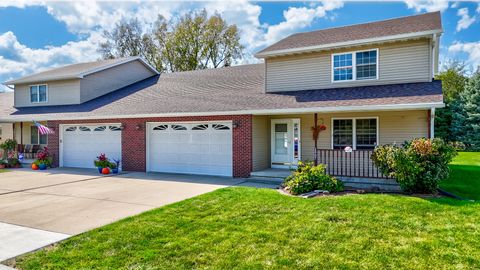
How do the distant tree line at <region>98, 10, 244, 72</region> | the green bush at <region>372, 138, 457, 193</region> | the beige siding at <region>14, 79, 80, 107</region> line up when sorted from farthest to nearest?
1. the distant tree line at <region>98, 10, 244, 72</region>
2. the beige siding at <region>14, 79, 80, 107</region>
3. the green bush at <region>372, 138, 457, 193</region>

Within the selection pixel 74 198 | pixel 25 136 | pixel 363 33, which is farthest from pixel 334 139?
pixel 25 136

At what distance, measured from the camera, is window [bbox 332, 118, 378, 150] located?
12.4 metres

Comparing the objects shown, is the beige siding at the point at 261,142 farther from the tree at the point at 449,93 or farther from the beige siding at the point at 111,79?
the tree at the point at 449,93

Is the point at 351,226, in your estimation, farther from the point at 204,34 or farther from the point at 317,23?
the point at 204,34

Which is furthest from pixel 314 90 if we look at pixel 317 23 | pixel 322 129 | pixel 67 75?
pixel 67 75

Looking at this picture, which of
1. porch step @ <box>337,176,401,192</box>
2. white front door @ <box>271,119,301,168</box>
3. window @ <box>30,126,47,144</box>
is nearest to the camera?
porch step @ <box>337,176,401,192</box>

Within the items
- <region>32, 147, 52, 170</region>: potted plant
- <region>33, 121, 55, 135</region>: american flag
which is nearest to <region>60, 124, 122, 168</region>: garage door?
<region>32, 147, 52, 170</region>: potted plant

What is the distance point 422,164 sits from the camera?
8.48 meters

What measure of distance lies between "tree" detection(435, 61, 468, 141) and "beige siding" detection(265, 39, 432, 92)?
16634mm

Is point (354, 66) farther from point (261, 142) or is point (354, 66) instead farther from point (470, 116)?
point (470, 116)

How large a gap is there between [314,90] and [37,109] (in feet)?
53.3

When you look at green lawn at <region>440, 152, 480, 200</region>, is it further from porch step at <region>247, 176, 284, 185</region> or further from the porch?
the porch

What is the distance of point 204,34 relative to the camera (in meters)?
34.6

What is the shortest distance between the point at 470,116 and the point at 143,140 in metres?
24.8
